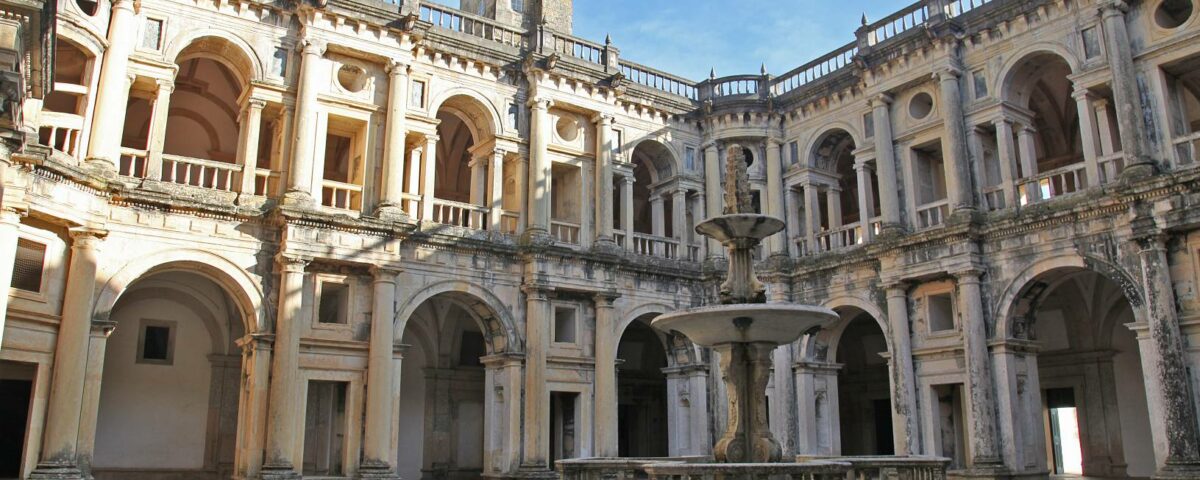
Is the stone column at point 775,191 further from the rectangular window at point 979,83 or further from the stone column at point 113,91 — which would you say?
the stone column at point 113,91

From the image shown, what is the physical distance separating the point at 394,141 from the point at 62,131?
6.55 m

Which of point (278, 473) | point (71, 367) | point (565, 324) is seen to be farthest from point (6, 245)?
point (565, 324)

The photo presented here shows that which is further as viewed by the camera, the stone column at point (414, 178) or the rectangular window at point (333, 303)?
the stone column at point (414, 178)

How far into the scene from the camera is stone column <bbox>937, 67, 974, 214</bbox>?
70.1ft

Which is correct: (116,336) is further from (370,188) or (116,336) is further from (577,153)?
(577,153)

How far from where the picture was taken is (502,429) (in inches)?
868

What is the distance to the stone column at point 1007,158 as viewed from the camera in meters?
20.7

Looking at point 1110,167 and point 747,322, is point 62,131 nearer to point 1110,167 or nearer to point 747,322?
point 747,322

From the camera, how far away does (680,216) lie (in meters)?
26.0

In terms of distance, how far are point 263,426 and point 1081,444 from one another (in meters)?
20.5

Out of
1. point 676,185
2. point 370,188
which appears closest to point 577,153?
point 676,185

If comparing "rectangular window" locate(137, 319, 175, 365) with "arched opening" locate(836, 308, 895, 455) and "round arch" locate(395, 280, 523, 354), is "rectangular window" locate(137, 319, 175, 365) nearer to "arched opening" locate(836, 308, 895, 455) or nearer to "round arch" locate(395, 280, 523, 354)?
"round arch" locate(395, 280, 523, 354)

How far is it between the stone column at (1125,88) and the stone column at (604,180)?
38.2ft

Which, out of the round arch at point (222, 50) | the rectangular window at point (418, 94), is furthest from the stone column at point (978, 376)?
the round arch at point (222, 50)
